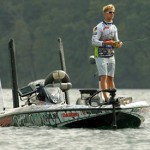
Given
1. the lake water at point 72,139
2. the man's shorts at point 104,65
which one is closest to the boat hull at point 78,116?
the lake water at point 72,139

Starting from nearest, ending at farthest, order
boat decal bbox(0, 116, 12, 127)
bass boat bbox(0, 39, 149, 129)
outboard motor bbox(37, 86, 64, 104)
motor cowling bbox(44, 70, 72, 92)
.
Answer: bass boat bbox(0, 39, 149, 129) → outboard motor bbox(37, 86, 64, 104) → boat decal bbox(0, 116, 12, 127) → motor cowling bbox(44, 70, 72, 92)

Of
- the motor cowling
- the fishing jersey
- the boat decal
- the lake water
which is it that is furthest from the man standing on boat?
the boat decal

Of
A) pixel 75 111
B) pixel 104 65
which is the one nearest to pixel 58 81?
pixel 104 65

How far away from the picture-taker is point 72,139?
619 inches

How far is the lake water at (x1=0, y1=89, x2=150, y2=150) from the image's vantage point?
14.6 m

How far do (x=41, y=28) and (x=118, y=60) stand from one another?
54.1 ft

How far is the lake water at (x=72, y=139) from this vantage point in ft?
47.8

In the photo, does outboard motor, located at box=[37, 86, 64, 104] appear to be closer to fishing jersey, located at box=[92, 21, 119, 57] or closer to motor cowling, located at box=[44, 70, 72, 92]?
motor cowling, located at box=[44, 70, 72, 92]

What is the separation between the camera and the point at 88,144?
1490cm

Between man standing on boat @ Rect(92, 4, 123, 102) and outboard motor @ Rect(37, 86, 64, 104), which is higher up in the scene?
man standing on boat @ Rect(92, 4, 123, 102)

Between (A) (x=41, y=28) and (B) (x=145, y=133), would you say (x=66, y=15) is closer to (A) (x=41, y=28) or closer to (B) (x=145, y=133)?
(A) (x=41, y=28)

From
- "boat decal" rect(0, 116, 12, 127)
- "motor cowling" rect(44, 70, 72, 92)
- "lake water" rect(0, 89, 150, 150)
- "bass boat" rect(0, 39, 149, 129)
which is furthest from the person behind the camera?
"motor cowling" rect(44, 70, 72, 92)

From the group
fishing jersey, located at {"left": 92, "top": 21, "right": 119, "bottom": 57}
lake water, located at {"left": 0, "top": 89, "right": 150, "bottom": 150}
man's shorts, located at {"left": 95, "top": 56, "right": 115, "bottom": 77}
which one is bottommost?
lake water, located at {"left": 0, "top": 89, "right": 150, "bottom": 150}

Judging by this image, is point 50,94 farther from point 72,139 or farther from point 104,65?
point 72,139
